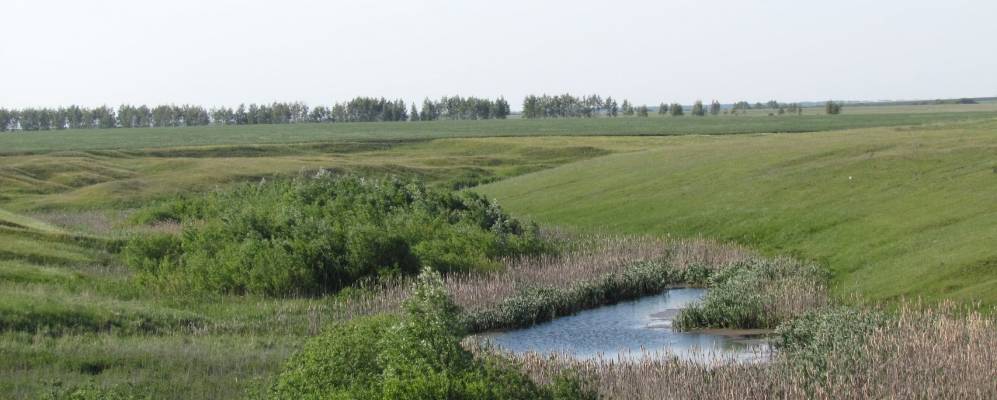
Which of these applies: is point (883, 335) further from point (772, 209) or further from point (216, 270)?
point (772, 209)

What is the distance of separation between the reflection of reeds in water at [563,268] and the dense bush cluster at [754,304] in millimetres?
4923

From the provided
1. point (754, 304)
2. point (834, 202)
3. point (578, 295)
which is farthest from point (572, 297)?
point (834, 202)

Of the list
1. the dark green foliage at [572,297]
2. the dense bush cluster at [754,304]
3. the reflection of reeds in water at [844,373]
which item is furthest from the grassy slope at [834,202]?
the reflection of reeds in water at [844,373]

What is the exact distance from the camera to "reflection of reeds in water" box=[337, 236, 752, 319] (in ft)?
98.0

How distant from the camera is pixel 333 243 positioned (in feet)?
114

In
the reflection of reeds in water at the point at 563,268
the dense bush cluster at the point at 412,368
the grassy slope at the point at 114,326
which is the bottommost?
the reflection of reeds in water at the point at 563,268

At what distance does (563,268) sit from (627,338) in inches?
313

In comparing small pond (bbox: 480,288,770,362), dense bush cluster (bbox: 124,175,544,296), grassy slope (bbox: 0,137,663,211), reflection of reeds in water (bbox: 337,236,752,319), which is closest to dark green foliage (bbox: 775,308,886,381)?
small pond (bbox: 480,288,770,362)

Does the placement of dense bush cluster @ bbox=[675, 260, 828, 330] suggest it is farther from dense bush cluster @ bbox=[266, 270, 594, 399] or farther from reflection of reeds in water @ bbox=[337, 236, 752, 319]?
dense bush cluster @ bbox=[266, 270, 594, 399]

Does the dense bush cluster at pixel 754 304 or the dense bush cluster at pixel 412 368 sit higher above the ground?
the dense bush cluster at pixel 412 368

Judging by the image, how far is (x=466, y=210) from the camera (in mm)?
43844

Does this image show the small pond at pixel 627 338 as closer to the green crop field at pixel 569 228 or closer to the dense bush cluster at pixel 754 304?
the dense bush cluster at pixel 754 304

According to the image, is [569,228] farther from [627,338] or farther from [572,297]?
[627,338]

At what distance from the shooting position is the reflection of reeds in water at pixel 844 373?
17.7 meters
